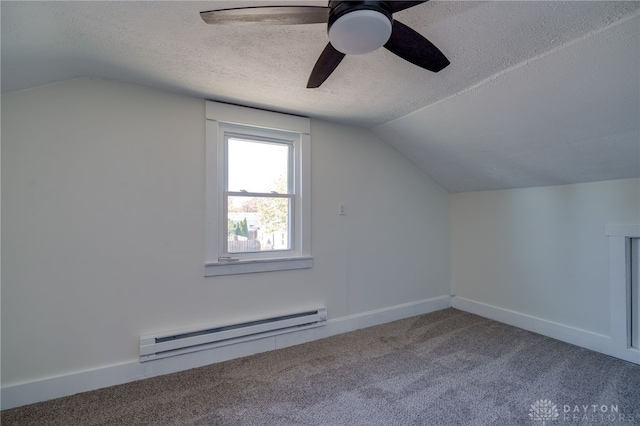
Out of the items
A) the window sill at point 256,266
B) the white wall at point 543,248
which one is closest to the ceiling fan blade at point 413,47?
the window sill at point 256,266

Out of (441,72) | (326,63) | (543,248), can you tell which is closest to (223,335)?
(326,63)

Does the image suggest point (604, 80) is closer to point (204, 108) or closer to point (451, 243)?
point (451, 243)

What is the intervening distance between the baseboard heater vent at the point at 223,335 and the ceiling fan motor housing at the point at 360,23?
229 cm

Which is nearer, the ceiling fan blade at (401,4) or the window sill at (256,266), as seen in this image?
the ceiling fan blade at (401,4)

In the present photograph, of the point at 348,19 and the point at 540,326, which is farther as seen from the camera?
the point at 540,326

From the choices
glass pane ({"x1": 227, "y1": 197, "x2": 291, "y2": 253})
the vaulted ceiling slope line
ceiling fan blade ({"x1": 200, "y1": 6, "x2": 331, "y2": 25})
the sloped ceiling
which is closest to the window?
glass pane ({"x1": 227, "y1": 197, "x2": 291, "y2": 253})

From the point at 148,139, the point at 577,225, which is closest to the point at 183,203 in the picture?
the point at 148,139

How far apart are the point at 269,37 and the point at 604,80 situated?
1994 mm

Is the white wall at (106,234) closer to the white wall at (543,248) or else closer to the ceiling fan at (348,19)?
the ceiling fan at (348,19)

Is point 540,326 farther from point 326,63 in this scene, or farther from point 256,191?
point 326,63

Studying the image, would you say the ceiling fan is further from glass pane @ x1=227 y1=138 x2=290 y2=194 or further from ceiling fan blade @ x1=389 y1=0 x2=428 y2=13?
glass pane @ x1=227 y1=138 x2=290 y2=194

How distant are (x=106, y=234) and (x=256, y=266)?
1165 millimetres

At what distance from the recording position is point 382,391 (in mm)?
2078

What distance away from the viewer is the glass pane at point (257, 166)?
2715 millimetres
